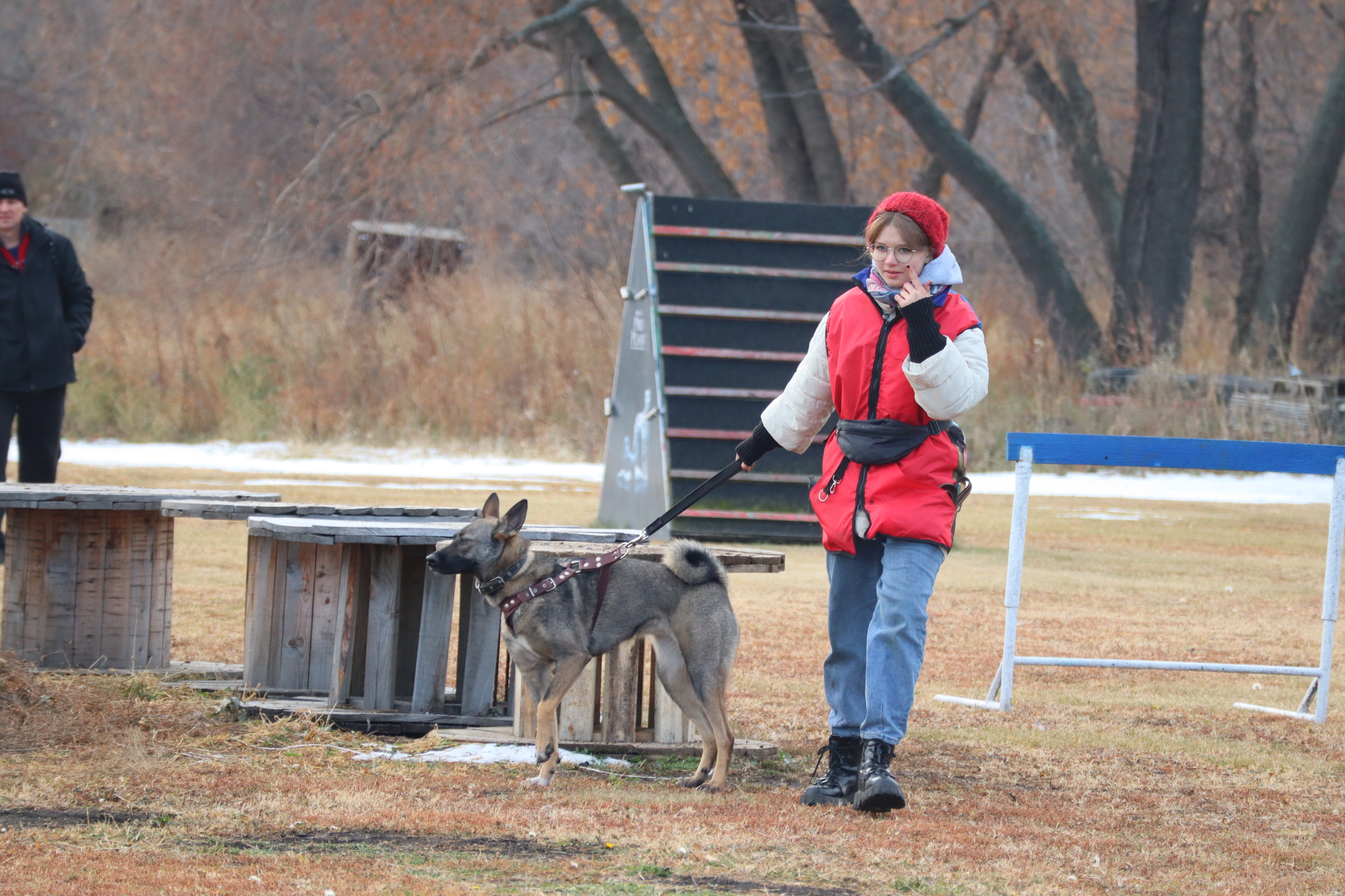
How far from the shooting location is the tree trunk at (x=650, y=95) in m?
21.4

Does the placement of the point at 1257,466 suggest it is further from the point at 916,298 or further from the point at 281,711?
the point at 281,711

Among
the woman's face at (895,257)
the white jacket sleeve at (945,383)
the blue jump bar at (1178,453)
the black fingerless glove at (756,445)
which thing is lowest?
the black fingerless glove at (756,445)

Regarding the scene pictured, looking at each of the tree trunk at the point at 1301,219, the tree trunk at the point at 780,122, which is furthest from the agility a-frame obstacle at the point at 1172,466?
the tree trunk at the point at 1301,219

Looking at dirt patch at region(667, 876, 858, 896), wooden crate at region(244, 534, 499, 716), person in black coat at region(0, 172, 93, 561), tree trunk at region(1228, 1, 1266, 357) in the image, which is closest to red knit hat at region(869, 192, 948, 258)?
dirt patch at region(667, 876, 858, 896)

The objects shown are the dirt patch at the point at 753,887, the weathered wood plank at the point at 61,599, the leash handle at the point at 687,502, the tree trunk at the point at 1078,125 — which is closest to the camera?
the dirt patch at the point at 753,887

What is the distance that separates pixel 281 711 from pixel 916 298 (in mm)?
3005

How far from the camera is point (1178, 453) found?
656 centimetres

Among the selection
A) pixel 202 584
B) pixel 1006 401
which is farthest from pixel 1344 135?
pixel 202 584

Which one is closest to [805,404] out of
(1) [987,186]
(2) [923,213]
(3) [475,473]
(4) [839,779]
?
(2) [923,213]

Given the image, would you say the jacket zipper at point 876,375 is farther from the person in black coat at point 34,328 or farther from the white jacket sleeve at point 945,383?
the person in black coat at point 34,328

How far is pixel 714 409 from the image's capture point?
12.4 m

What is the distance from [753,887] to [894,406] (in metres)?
1.60

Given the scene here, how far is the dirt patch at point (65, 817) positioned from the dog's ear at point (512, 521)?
1.42 metres

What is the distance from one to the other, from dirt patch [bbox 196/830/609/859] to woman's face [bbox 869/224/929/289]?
1.99 m
